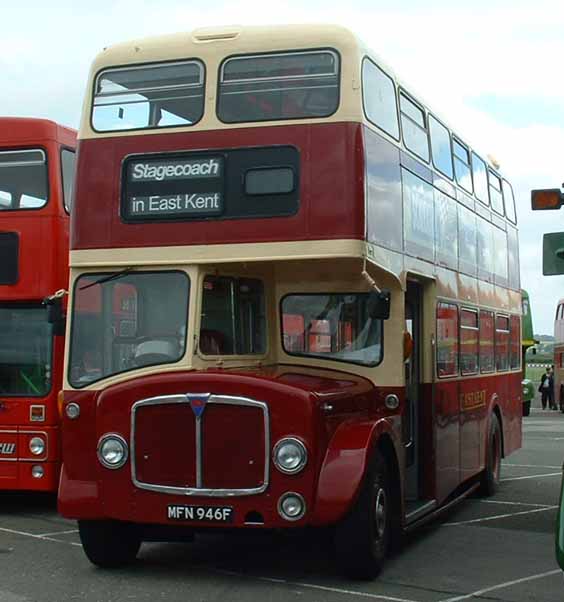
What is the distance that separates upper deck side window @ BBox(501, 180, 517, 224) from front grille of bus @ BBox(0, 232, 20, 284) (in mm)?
6965

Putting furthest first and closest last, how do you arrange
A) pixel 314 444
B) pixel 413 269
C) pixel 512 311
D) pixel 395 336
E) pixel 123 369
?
pixel 512 311 < pixel 413 269 < pixel 395 336 < pixel 123 369 < pixel 314 444

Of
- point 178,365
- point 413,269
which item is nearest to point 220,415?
point 178,365

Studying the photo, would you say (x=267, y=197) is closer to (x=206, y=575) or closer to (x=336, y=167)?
(x=336, y=167)

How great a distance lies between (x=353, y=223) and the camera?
28.1 ft

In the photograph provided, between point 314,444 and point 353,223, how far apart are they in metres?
1.64

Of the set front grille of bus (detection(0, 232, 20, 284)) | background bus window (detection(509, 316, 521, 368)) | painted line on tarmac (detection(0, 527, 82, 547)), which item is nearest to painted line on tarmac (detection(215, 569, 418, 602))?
painted line on tarmac (detection(0, 527, 82, 547))

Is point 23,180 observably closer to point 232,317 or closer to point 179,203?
point 179,203

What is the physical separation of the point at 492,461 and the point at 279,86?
22.9 ft

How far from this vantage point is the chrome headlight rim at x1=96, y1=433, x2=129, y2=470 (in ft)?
27.9

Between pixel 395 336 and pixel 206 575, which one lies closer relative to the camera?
pixel 206 575

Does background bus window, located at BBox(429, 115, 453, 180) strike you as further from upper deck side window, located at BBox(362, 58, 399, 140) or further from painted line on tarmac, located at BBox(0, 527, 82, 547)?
painted line on tarmac, located at BBox(0, 527, 82, 547)

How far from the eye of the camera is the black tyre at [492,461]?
14.1m

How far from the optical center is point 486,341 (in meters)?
14.0

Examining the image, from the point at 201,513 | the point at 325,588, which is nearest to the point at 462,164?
the point at 325,588
